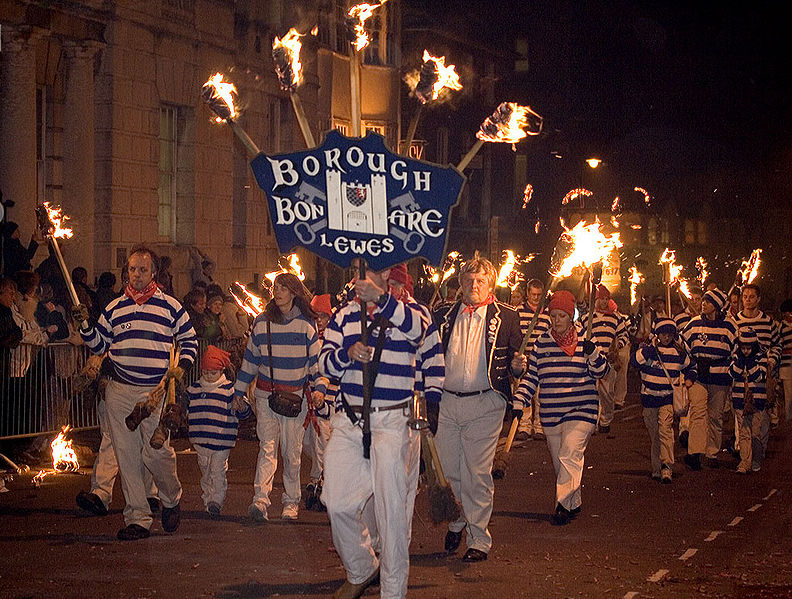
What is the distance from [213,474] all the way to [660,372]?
16.8 ft

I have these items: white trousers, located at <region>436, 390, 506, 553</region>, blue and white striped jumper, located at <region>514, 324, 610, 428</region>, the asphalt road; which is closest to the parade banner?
white trousers, located at <region>436, 390, 506, 553</region>

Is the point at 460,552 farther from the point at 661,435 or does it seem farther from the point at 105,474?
the point at 661,435

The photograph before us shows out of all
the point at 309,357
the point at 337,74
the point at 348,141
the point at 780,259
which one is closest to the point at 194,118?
the point at 337,74

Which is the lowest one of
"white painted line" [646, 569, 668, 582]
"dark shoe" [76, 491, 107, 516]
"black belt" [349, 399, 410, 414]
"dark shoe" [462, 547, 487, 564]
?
"white painted line" [646, 569, 668, 582]

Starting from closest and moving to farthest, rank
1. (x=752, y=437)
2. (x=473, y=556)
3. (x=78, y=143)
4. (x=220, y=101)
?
1. (x=220, y=101)
2. (x=473, y=556)
3. (x=752, y=437)
4. (x=78, y=143)

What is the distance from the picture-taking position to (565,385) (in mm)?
11500

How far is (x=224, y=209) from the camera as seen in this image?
937 inches

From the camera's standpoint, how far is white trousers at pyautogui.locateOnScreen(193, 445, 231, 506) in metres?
11.1

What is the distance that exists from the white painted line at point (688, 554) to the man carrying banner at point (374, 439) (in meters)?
2.53

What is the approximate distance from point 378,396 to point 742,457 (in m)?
7.60

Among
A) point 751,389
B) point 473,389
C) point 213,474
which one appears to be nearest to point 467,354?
point 473,389

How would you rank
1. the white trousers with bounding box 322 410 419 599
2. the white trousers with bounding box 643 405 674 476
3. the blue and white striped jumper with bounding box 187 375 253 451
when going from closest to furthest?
the white trousers with bounding box 322 410 419 599, the blue and white striped jumper with bounding box 187 375 253 451, the white trousers with bounding box 643 405 674 476

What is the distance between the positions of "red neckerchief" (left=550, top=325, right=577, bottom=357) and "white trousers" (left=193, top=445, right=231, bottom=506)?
2.90m

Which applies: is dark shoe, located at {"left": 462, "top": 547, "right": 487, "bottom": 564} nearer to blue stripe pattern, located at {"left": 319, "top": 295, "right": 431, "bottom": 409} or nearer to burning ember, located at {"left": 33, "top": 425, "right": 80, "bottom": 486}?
blue stripe pattern, located at {"left": 319, "top": 295, "right": 431, "bottom": 409}
